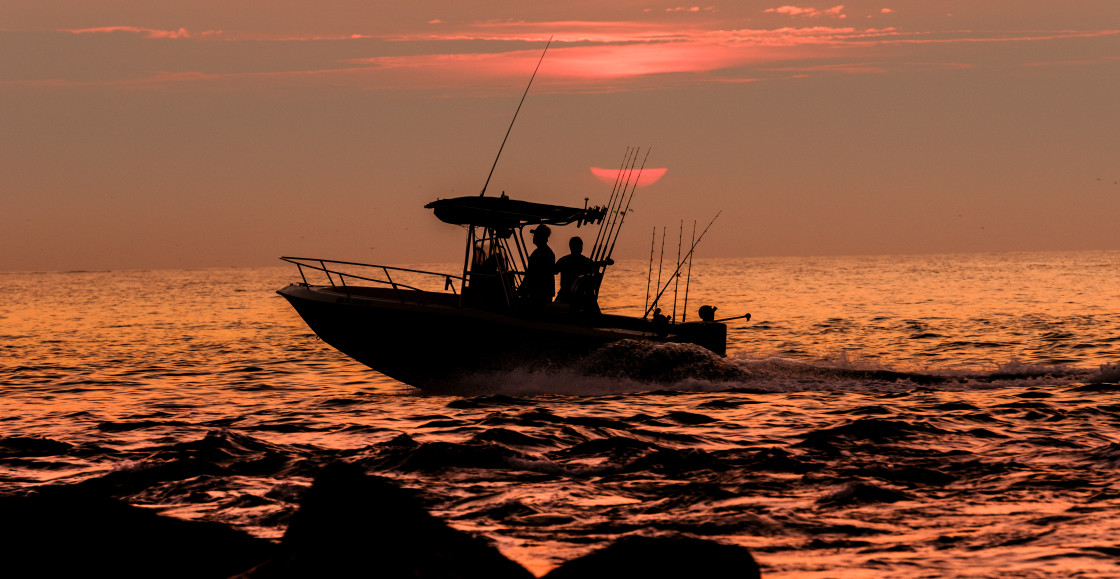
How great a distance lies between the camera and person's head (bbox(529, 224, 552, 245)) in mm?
16250

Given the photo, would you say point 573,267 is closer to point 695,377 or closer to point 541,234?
point 541,234

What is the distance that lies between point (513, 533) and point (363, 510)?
2.38m

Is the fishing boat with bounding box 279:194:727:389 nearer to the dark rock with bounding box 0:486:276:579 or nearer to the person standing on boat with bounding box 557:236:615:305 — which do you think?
the person standing on boat with bounding box 557:236:615:305

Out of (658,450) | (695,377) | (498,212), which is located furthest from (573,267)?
(658,450)

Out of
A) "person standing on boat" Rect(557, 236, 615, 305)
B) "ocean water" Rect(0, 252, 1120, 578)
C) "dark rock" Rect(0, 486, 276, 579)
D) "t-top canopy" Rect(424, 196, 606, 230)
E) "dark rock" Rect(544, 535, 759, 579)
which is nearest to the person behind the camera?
"dark rock" Rect(544, 535, 759, 579)

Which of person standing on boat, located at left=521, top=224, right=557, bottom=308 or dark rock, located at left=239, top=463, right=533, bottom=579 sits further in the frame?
person standing on boat, located at left=521, top=224, right=557, bottom=308

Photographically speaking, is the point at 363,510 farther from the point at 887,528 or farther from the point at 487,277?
the point at 487,277

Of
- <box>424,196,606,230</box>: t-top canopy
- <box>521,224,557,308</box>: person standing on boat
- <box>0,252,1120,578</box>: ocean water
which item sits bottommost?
<box>0,252,1120,578</box>: ocean water

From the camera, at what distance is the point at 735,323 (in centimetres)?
4225

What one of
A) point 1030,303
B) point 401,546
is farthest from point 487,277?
point 1030,303

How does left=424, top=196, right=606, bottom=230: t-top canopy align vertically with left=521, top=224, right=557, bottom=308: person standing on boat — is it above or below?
above

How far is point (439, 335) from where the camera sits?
52.3ft

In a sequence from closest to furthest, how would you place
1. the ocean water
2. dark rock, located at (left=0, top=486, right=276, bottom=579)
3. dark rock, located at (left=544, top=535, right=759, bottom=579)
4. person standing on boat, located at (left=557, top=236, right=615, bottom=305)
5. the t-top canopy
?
dark rock, located at (left=544, top=535, right=759, bottom=579) < dark rock, located at (left=0, top=486, right=276, bottom=579) < the ocean water < the t-top canopy < person standing on boat, located at (left=557, top=236, right=615, bottom=305)

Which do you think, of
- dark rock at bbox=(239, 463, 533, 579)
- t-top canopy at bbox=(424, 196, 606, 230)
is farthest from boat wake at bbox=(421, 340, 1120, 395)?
dark rock at bbox=(239, 463, 533, 579)
